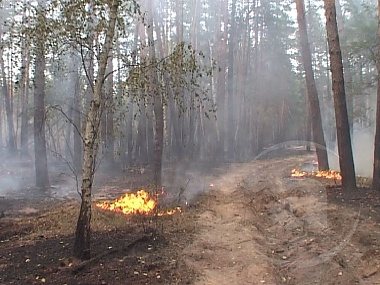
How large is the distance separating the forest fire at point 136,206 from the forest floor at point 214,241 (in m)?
0.34

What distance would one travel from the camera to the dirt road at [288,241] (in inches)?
244

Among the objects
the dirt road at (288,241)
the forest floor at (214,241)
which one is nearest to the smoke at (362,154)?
the forest floor at (214,241)

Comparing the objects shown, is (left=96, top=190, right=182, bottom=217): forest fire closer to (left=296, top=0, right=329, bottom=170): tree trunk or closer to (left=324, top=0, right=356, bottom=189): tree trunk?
(left=324, top=0, right=356, bottom=189): tree trunk

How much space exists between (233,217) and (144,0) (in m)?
8.24

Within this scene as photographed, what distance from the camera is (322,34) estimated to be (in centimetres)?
3791

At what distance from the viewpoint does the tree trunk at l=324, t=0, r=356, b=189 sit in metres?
10.9

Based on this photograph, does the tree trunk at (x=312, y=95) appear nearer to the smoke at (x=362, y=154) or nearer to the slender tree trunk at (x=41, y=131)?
the smoke at (x=362, y=154)

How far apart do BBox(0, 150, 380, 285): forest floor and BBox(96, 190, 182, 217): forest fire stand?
1.10 ft

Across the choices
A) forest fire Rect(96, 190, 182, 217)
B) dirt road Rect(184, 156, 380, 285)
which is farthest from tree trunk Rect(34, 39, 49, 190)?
dirt road Rect(184, 156, 380, 285)

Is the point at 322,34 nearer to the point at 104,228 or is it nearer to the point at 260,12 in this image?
the point at 260,12

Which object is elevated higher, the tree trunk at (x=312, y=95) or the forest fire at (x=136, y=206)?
the tree trunk at (x=312, y=95)

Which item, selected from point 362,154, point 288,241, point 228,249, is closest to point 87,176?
point 228,249

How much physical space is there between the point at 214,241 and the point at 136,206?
3311 mm

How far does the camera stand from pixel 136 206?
10.8m
